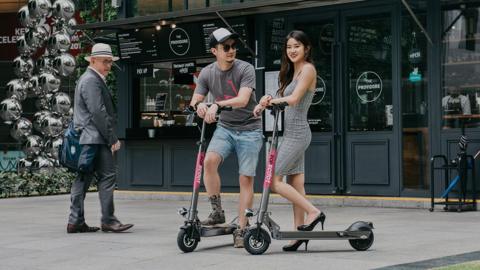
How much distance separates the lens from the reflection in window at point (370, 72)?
14000 millimetres

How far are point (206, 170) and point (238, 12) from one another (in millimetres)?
7345

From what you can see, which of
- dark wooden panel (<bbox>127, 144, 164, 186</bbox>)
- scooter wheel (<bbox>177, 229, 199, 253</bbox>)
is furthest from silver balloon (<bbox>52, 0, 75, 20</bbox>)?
scooter wheel (<bbox>177, 229, 199, 253</bbox>)

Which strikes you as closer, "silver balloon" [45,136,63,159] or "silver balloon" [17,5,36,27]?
"silver balloon" [17,5,36,27]

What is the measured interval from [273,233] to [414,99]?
677cm

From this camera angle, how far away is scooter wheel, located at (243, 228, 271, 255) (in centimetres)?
745

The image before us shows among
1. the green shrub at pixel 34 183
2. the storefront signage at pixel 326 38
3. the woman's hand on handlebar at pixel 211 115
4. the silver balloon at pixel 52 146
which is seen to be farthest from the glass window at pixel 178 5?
the woman's hand on handlebar at pixel 211 115

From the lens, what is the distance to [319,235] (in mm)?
7551

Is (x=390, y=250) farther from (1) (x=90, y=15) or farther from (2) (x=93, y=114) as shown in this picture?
(1) (x=90, y=15)

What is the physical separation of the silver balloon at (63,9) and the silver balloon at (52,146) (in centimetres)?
294

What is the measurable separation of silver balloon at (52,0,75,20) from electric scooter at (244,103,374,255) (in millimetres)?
13709

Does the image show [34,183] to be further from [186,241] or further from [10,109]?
[186,241]

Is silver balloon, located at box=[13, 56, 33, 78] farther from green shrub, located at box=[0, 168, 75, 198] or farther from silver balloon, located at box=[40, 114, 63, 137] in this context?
green shrub, located at box=[0, 168, 75, 198]

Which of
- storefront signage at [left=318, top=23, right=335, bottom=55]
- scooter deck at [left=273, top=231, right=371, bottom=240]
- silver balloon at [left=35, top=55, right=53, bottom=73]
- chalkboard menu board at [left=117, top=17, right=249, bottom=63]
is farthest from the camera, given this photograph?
silver balloon at [left=35, top=55, right=53, bottom=73]

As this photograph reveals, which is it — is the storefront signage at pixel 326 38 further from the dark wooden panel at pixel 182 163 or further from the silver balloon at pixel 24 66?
the silver balloon at pixel 24 66
